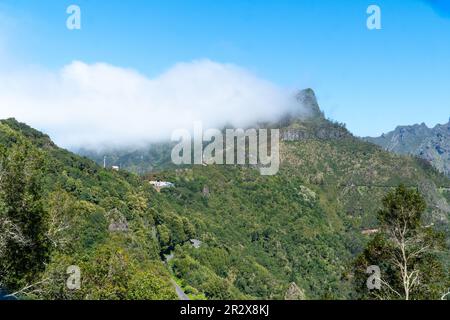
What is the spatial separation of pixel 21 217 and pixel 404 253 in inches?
800

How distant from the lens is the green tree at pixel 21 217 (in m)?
24.4

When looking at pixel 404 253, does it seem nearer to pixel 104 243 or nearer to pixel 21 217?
pixel 21 217

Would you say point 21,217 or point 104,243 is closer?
point 21,217

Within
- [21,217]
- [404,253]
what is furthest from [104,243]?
[404,253]

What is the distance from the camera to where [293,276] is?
632ft

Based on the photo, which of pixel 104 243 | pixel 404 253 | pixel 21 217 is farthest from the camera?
pixel 104 243

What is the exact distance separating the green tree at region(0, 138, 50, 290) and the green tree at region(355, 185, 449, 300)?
60.3 feet

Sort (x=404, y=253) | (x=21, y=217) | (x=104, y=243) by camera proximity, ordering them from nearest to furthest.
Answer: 1. (x=21, y=217)
2. (x=404, y=253)
3. (x=104, y=243)

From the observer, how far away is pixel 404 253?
29.1 m

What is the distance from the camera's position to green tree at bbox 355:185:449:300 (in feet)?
95.5

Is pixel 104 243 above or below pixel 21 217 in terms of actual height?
below

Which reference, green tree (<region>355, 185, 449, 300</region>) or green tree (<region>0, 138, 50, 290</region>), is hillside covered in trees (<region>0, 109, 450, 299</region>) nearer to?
green tree (<region>0, 138, 50, 290</region>)
